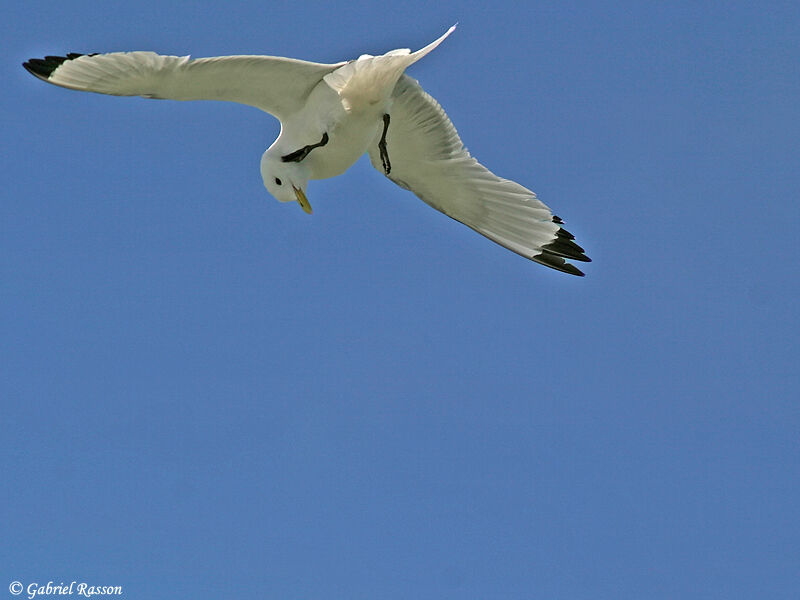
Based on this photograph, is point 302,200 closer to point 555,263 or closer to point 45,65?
point 45,65

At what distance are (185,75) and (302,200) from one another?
39.8 inches

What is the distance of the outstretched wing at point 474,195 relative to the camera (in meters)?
7.95

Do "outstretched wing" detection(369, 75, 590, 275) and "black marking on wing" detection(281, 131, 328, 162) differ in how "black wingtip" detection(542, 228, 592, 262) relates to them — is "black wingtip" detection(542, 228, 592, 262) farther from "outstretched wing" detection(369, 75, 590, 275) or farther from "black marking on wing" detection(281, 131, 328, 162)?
"black marking on wing" detection(281, 131, 328, 162)

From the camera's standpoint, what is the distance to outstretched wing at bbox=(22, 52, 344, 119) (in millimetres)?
6562

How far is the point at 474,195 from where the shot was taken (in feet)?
26.9

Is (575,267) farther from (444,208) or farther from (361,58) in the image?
(361,58)

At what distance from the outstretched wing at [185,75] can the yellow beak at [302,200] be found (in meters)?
0.59

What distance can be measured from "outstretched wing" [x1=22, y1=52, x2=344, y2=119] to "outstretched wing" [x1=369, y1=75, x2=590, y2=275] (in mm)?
1157

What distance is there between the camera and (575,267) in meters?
8.12

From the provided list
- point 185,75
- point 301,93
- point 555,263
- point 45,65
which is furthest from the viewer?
point 555,263

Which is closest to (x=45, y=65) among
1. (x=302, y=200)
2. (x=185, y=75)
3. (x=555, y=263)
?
(x=185, y=75)

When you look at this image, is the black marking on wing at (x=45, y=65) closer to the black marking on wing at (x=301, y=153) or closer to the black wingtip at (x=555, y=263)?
the black marking on wing at (x=301, y=153)

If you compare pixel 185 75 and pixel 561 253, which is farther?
pixel 561 253

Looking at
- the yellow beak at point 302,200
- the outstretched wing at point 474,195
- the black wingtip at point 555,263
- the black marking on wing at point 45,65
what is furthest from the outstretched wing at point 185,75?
the black wingtip at point 555,263
